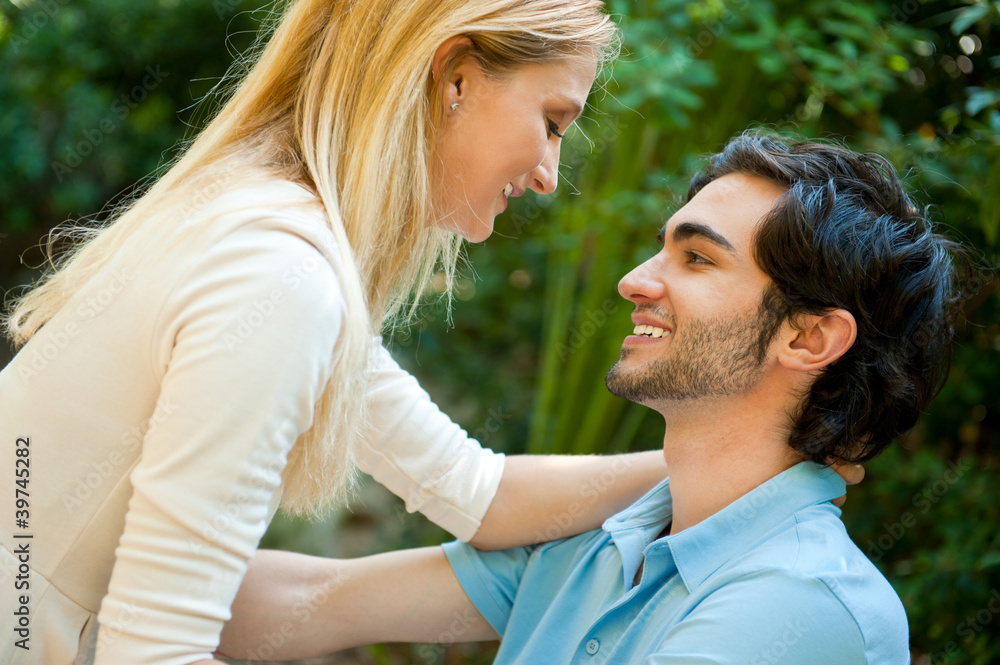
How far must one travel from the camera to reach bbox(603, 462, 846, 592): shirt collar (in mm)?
1428

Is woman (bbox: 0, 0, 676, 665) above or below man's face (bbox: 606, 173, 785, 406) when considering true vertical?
above

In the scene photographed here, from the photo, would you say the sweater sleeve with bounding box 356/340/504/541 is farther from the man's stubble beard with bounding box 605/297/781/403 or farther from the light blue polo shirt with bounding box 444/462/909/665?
the man's stubble beard with bounding box 605/297/781/403

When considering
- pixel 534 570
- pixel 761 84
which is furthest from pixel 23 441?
pixel 761 84

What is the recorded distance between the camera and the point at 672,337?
164 cm

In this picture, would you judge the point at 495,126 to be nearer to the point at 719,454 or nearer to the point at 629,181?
the point at 719,454

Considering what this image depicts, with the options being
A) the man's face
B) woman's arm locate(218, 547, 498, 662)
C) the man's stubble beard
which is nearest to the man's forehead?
the man's face

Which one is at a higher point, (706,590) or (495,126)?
(495,126)

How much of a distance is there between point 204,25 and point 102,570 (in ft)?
13.9

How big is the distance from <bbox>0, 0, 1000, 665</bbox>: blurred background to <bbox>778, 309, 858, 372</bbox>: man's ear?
516mm

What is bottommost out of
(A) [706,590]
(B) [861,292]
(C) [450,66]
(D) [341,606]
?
(D) [341,606]

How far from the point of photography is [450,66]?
128 centimetres

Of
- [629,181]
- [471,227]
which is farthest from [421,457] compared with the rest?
[629,181]

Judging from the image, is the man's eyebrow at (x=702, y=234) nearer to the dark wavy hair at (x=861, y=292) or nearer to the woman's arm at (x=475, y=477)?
the dark wavy hair at (x=861, y=292)

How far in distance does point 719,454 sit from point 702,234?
1.39 ft
